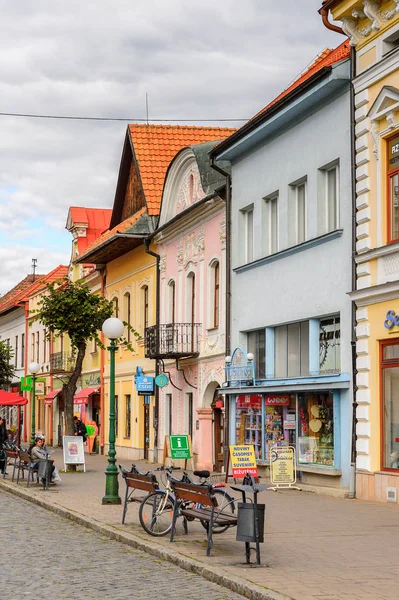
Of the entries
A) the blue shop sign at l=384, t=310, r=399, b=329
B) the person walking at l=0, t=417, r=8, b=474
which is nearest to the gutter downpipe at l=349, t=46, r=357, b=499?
the blue shop sign at l=384, t=310, r=399, b=329

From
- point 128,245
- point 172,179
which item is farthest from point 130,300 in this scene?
point 172,179

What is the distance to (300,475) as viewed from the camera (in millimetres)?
22641

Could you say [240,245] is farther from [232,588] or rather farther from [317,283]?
[232,588]

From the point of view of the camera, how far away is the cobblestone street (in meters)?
10.2

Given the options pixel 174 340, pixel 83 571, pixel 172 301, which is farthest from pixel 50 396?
pixel 83 571

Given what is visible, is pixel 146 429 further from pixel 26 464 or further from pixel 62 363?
pixel 62 363

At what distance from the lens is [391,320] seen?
1880 centimetres

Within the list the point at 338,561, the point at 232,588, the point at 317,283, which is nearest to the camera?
the point at 232,588

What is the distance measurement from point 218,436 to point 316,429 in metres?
8.39

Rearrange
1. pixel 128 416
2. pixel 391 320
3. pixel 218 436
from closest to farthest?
pixel 391 320 → pixel 218 436 → pixel 128 416

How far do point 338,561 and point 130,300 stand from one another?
28.1m

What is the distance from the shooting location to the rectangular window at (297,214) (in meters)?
23.5

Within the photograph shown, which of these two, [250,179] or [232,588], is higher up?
[250,179]

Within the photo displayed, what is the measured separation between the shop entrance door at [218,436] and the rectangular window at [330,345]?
8.01 meters
